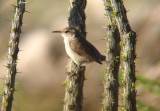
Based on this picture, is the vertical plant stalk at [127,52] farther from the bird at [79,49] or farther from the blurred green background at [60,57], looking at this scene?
the blurred green background at [60,57]

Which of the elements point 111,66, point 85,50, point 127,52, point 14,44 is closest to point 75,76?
point 111,66

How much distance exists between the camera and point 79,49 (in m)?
10.7

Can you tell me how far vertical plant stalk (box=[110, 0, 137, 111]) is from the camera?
30.8ft

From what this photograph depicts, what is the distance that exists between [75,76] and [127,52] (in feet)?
7.84

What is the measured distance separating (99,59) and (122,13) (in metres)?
1.44

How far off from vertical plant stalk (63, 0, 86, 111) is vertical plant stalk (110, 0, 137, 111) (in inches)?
82.7

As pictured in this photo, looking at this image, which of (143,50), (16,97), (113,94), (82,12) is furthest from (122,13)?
(16,97)

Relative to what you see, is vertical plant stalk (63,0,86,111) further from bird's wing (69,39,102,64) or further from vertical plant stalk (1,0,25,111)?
vertical plant stalk (1,0,25,111)

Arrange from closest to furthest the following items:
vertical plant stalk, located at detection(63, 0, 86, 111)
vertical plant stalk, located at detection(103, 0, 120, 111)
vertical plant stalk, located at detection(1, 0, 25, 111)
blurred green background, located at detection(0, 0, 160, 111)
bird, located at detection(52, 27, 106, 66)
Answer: bird, located at detection(52, 27, 106, 66), vertical plant stalk, located at detection(1, 0, 25, 111), vertical plant stalk, located at detection(63, 0, 86, 111), vertical plant stalk, located at detection(103, 0, 120, 111), blurred green background, located at detection(0, 0, 160, 111)

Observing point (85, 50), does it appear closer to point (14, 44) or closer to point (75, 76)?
point (75, 76)

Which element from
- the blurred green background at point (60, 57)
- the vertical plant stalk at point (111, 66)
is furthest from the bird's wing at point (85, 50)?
the blurred green background at point (60, 57)

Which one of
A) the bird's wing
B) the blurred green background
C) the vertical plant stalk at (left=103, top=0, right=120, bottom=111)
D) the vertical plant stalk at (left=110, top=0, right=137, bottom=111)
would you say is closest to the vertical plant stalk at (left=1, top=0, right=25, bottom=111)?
the bird's wing

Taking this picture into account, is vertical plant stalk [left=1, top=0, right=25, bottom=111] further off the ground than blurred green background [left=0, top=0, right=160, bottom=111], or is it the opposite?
blurred green background [left=0, top=0, right=160, bottom=111]

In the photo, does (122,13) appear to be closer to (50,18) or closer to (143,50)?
(143,50)
